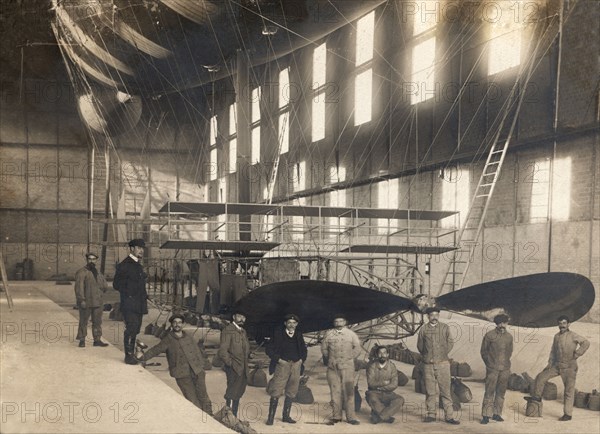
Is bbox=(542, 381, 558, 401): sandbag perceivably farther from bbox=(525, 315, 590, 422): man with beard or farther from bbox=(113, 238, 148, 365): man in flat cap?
bbox=(113, 238, 148, 365): man in flat cap

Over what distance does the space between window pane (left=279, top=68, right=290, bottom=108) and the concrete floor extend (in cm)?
1625

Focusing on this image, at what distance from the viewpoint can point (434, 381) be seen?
32.4 ft

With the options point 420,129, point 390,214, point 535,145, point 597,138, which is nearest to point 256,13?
point 420,129

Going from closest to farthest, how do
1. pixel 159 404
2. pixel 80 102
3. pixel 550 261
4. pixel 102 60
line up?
1. pixel 159 404
2. pixel 550 261
3. pixel 102 60
4. pixel 80 102

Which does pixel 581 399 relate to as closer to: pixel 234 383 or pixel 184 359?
pixel 234 383

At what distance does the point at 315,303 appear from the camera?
34.3 ft

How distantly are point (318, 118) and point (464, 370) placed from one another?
15946 millimetres

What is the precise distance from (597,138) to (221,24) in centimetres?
1219

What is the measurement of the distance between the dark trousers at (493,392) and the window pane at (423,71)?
11461mm

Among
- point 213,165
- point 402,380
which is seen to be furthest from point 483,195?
point 213,165

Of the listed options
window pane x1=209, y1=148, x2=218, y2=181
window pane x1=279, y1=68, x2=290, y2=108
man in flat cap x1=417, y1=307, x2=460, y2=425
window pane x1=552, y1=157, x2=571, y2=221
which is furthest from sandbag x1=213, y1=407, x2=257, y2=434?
window pane x1=209, y1=148, x2=218, y2=181

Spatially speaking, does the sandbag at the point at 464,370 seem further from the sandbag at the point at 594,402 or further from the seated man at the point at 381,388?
the seated man at the point at 381,388

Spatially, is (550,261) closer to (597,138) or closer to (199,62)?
(597,138)

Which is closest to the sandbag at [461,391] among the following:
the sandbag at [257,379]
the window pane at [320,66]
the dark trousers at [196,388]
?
the sandbag at [257,379]
